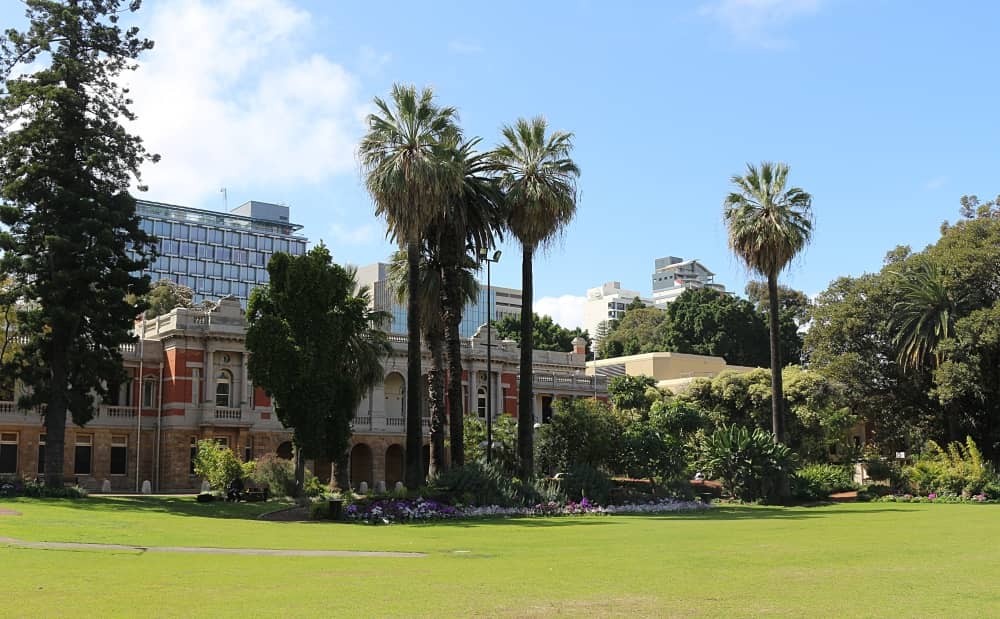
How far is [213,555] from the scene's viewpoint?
16922 mm

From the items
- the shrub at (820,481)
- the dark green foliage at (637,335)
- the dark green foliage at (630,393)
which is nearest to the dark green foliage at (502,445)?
the shrub at (820,481)

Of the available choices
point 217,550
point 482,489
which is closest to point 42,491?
point 482,489

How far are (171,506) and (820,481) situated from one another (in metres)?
27.9

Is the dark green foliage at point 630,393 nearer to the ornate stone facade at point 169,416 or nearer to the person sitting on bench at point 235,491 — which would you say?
the ornate stone facade at point 169,416

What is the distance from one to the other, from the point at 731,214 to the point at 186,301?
49.1m

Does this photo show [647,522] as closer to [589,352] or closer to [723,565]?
[723,565]

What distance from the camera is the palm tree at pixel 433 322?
1404 inches

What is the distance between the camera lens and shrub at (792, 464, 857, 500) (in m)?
43.0

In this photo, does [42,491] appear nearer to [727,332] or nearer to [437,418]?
[437,418]

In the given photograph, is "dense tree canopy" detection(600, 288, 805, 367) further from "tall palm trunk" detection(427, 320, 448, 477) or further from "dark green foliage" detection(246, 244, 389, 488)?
"dark green foliage" detection(246, 244, 389, 488)

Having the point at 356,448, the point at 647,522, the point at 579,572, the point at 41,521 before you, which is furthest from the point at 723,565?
the point at 356,448

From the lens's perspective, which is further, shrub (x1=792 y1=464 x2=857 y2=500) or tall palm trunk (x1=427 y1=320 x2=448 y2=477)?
shrub (x1=792 y1=464 x2=857 y2=500)

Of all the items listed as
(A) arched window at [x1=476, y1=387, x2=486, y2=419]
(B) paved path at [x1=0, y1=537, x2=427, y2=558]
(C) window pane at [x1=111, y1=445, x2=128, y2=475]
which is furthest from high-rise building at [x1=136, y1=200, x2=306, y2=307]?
(B) paved path at [x1=0, y1=537, x2=427, y2=558]

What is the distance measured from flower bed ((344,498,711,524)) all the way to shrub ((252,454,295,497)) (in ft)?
39.6
